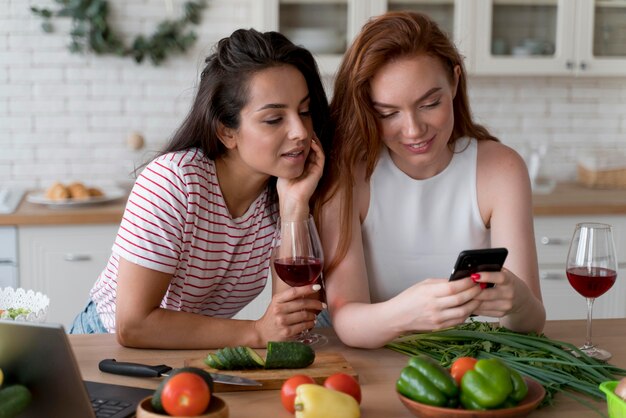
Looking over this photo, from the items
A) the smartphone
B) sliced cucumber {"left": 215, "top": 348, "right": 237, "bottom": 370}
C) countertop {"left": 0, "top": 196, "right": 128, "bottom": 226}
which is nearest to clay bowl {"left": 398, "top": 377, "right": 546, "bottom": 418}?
the smartphone

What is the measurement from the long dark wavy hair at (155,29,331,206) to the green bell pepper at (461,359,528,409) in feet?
3.36

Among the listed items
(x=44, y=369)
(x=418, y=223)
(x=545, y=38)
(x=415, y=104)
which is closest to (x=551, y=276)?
(x=545, y=38)

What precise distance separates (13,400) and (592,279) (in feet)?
3.89

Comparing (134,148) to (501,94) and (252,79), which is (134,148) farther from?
(252,79)

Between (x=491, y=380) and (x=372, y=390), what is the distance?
33cm

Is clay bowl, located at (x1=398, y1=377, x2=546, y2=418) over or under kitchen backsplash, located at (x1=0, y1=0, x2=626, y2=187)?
under

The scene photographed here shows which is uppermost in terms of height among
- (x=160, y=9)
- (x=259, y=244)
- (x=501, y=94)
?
(x=160, y=9)

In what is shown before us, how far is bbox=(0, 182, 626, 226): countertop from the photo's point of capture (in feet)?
12.2

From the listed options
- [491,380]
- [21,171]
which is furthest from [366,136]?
[21,171]

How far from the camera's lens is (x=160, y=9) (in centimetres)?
426

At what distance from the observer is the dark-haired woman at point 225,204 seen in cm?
200

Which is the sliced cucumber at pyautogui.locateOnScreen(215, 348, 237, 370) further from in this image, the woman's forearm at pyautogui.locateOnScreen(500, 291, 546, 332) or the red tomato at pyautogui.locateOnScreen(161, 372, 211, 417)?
the woman's forearm at pyautogui.locateOnScreen(500, 291, 546, 332)

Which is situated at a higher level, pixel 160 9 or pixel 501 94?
pixel 160 9

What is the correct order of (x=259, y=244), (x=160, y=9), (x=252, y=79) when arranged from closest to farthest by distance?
(x=252, y=79)
(x=259, y=244)
(x=160, y=9)
